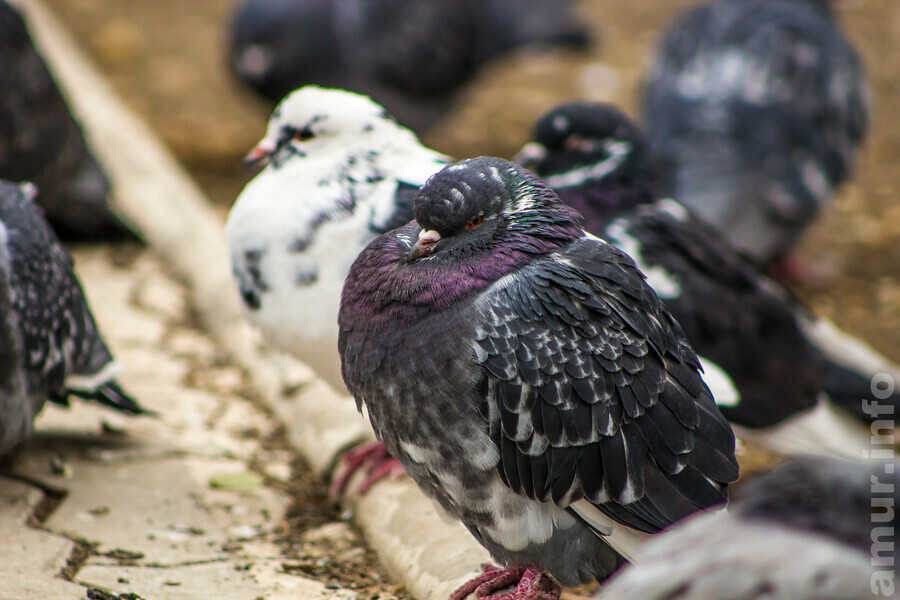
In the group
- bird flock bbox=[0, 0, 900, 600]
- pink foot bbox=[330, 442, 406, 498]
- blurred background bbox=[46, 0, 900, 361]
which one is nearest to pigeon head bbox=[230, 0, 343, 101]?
blurred background bbox=[46, 0, 900, 361]

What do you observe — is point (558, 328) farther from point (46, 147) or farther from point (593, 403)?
point (46, 147)

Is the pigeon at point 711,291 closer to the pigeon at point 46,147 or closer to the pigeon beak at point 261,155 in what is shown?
the pigeon beak at point 261,155

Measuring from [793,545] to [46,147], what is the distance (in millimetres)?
4974

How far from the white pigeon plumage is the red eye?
68 cm

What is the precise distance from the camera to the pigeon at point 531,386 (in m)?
2.76

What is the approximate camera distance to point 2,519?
358 centimetres

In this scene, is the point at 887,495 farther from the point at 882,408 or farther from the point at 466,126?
the point at 466,126

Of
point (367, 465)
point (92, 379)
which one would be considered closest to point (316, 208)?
point (367, 465)

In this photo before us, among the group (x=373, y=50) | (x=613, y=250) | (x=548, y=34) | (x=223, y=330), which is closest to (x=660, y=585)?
(x=613, y=250)

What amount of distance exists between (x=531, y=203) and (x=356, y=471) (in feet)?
5.10

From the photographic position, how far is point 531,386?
9.02 ft

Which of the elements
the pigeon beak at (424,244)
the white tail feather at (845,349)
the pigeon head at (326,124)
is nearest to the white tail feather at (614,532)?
the pigeon beak at (424,244)

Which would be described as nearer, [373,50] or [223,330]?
[223,330]

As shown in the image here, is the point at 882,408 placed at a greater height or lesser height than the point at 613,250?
lesser
